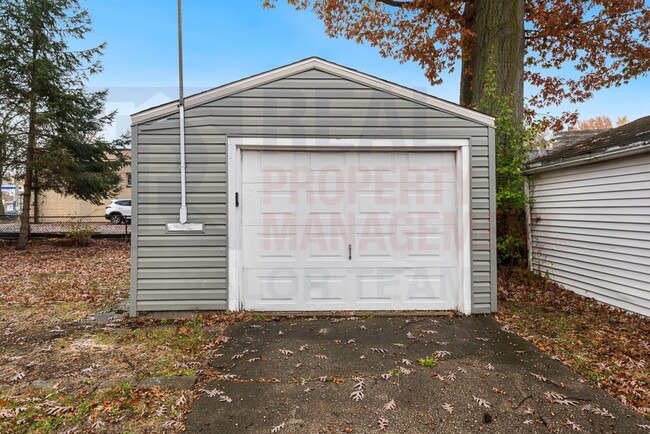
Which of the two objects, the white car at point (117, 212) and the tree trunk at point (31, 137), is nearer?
the tree trunk at point (31, 137)

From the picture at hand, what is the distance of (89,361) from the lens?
3.37 m

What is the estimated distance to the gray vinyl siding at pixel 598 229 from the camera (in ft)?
15.5

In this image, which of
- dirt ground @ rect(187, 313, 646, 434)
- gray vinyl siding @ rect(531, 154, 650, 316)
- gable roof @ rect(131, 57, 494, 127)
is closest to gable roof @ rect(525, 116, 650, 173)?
gray vinyl siding @ rect(531, 154, 650, 316)

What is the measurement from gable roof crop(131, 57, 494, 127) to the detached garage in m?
0.02

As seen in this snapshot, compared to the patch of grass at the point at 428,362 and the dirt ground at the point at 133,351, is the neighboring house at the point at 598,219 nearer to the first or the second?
the dirt ground at the point at 133,351

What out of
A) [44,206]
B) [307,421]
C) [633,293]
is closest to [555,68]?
[633,293]

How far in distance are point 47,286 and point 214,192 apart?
4.40 metres

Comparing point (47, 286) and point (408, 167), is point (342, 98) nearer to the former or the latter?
point (408, 167)

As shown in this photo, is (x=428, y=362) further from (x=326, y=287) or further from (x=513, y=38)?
(x=513, y=38)

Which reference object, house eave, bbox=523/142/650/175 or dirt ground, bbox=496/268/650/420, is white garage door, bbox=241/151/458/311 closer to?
dirt ground, bbox=496/268/650/420

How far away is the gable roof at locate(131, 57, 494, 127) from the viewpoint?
178 inches

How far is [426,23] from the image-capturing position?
10266mm

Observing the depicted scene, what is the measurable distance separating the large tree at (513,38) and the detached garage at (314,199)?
341cm


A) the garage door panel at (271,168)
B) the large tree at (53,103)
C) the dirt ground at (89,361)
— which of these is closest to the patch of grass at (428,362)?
the dirt ground at (89,361)
